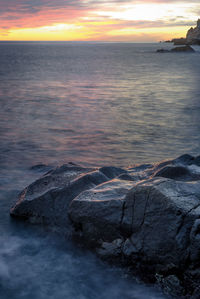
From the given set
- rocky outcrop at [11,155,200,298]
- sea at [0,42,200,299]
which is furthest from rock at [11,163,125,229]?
sea at [0,42,200,299]

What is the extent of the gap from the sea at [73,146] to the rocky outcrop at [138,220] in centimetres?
18

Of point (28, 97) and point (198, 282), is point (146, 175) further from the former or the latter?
point (28, 97)

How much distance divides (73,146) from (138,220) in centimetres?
594

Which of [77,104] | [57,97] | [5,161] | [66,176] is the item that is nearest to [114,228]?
[66,176]

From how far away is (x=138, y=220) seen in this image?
3930mm

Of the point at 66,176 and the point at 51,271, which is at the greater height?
→ the point at 66,176

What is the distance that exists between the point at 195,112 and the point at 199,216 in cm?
1248

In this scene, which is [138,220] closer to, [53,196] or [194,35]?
[53,196]

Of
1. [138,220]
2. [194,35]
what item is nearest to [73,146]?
[138,220]

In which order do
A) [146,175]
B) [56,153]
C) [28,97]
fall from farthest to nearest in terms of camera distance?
[28,97], [56,153], [146,175]

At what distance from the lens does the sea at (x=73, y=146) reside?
12.6 feet

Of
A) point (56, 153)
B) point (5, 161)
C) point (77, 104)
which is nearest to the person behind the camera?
point (5, 161)

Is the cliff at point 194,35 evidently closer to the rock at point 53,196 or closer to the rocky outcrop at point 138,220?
the rock at point 53,196

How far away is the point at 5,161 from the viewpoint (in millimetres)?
8125
